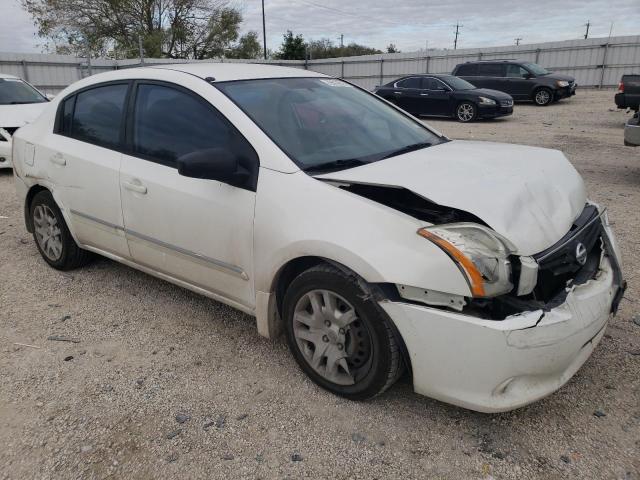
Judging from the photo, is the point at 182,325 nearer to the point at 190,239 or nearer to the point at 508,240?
the point at 190,239

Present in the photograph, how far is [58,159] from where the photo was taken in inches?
155

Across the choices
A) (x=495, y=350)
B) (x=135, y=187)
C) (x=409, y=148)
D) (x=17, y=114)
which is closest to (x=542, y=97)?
(x=17, y=114)

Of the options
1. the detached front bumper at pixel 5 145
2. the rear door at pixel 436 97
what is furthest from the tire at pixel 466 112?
the detached front bumper at pixel 5 145

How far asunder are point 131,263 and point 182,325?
0.60 meters

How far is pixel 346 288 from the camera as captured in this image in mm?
2432

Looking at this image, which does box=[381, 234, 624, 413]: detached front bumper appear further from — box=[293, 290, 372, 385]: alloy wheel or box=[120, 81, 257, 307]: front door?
box=[120, 81, 257, 307]: front door

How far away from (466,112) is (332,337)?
569 inches

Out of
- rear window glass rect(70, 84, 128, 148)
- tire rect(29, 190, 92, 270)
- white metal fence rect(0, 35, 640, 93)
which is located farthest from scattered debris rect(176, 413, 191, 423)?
white metal fence rect(0, 35, 640, 93)

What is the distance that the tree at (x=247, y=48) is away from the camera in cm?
4009

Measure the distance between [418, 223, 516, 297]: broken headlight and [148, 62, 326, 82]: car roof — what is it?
175cm

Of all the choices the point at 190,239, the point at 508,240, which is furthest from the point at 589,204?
the point at 190,239

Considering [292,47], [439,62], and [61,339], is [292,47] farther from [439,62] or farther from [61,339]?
[61,339]

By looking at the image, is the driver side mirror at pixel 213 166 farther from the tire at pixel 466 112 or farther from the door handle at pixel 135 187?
the tire at pixel 466 112

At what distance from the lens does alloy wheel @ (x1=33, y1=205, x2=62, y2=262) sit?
14.1 feet
